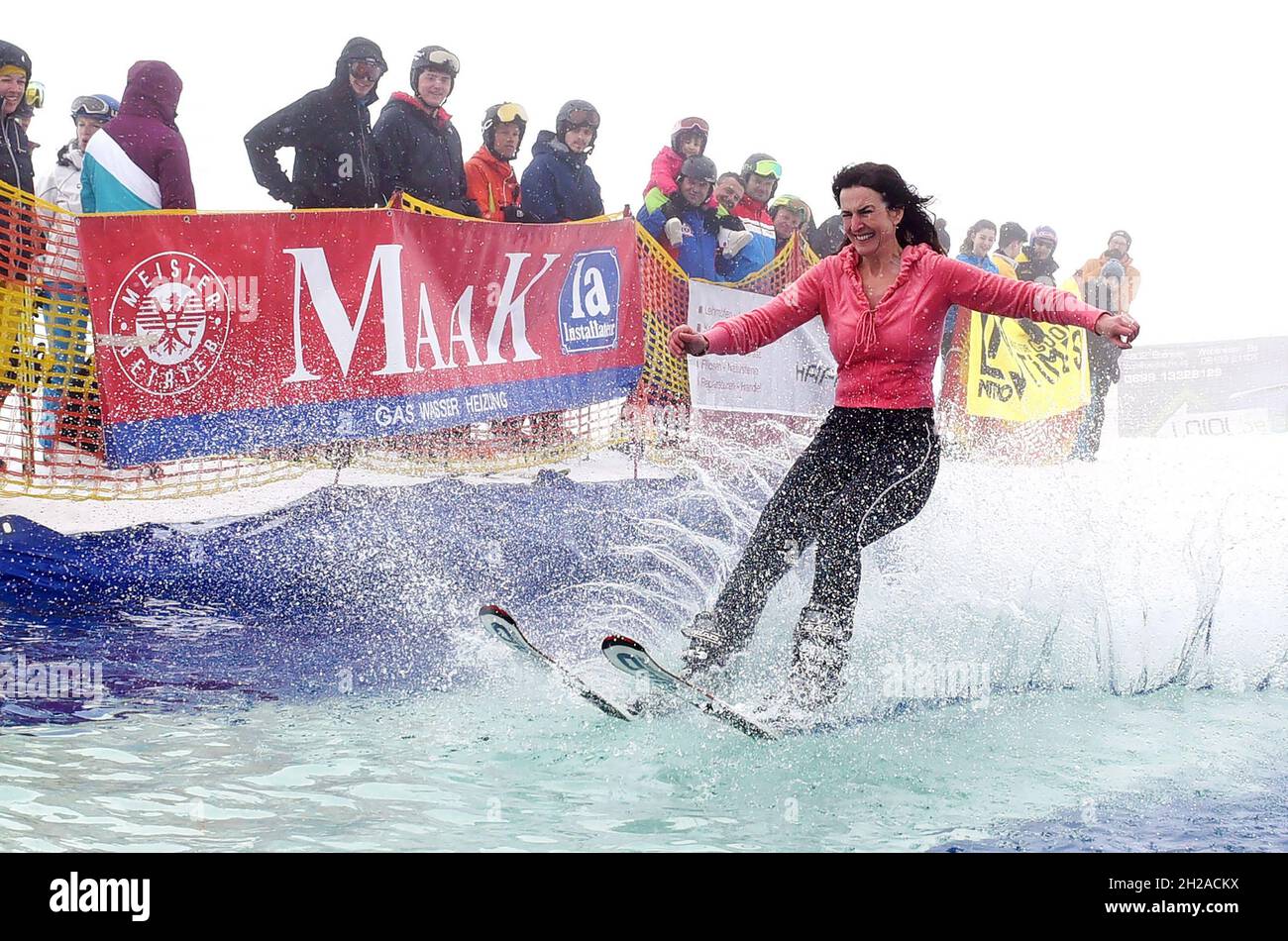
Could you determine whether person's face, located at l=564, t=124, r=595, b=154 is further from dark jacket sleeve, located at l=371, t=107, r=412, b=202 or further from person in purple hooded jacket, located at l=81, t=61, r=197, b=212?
person in purple hooded jacket, located at l=81, t=61, r=197, b=212

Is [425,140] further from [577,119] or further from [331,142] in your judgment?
[577,119]

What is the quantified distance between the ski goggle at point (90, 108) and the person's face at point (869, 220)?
5286 mm

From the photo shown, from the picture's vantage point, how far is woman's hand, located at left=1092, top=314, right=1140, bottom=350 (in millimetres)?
3965

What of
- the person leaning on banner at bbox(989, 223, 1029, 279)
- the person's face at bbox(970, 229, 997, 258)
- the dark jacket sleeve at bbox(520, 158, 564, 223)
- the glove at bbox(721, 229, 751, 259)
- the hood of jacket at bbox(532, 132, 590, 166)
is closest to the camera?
the dark jacket sleeve at bbox(520, 158, 564, 223)

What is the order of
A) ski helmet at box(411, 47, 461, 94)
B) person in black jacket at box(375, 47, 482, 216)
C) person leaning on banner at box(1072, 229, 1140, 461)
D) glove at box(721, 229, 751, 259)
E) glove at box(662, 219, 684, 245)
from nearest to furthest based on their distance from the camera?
person in black jacket at box(375, 47, 482, 216) < ski helmet at box(411, 47, 461, 94) < glove at box(662, 219, 684, 245) < glove at box(721, 229, 751, 259) < person leaning on banner at box(1072, 229, 1140, 461)

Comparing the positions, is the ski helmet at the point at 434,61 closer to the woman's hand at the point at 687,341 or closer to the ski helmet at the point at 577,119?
the ski helmet at the point at 577,119

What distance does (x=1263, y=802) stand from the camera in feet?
11.1

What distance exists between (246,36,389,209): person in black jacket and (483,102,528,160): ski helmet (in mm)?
1136

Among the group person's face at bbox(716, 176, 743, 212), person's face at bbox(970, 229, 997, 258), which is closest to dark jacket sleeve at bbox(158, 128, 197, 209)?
person's face at bbox(716, 176, 743, 212)

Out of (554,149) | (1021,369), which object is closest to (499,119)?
(554,149)

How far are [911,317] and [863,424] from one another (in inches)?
15.7

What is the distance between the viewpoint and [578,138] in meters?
8.48

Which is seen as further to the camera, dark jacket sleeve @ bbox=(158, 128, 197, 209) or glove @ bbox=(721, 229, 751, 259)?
glove @ bbox=(721, 229, 751, 259)
